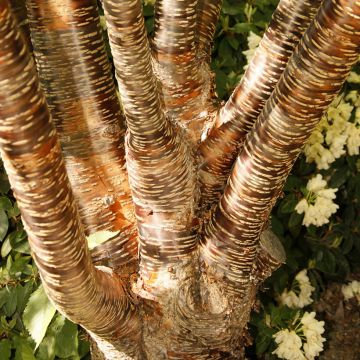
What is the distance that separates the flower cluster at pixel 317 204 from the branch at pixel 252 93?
841 millimetres

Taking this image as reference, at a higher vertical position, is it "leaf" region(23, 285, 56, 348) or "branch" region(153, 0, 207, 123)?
"branch" region(153, 0, 207, 123)

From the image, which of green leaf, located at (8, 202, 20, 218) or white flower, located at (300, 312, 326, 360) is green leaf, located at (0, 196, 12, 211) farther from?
white flower, located at (300, 312, 326, 360)

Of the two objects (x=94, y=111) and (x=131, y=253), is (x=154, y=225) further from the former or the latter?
(x=94, y=111)

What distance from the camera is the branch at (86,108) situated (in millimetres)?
1229

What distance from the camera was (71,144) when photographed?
1344mm

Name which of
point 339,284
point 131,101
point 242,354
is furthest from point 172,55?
point 339,284

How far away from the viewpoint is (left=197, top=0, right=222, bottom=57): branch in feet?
4.99

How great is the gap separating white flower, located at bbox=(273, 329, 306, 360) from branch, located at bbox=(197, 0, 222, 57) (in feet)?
3.69

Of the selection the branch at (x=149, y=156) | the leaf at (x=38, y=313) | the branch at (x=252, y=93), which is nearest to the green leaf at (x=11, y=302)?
the leaf at (x=38, y=313)

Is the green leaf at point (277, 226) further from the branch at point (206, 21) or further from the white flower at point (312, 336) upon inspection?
the branch at point (206, 21)

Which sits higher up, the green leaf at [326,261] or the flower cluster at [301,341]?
the flower cluster at [301,341]

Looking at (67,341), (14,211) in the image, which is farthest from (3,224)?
(67,341)

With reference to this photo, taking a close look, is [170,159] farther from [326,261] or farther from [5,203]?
[326,261]

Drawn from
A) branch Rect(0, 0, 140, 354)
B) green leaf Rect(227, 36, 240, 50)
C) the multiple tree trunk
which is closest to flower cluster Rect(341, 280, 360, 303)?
green leaf Rect(227, 36, 240, 50)
